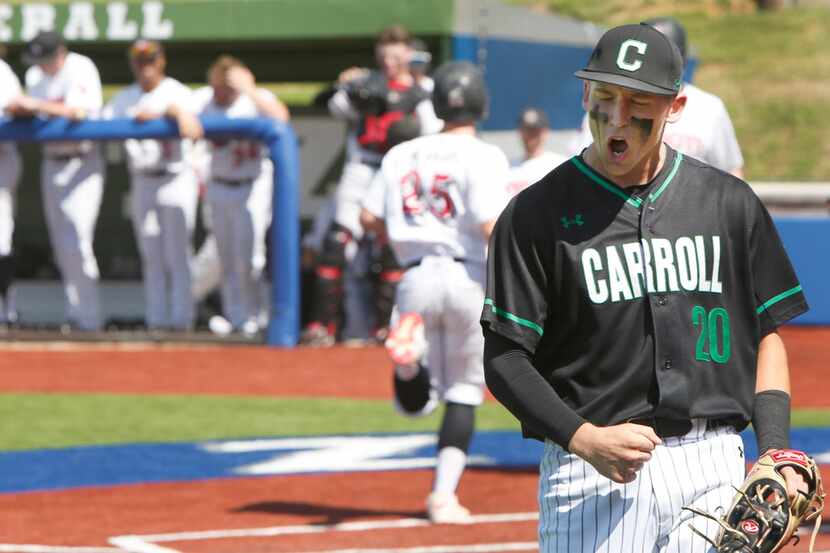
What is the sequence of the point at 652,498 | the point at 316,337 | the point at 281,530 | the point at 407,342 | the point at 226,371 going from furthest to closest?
1. the point at 316,337
2. the point at 226,371
3. the point at 281,530
4. the point at 407,342
5. the point at 652,498

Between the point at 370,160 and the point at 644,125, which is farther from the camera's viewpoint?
the point at 370,160

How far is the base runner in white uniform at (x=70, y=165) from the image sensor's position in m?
12.5

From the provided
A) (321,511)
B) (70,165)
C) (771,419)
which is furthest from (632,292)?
(70,165)

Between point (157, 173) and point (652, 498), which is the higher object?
point (652, 498)

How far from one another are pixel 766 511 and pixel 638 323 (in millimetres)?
496

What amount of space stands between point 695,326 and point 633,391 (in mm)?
191

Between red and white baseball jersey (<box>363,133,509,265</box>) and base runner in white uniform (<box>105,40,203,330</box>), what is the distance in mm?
5925

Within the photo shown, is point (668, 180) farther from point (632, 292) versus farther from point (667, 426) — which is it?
point (667, 426)

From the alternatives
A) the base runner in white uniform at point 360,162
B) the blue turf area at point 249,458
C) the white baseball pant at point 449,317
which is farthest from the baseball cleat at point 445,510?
the base runner in white uniform at point 360,162

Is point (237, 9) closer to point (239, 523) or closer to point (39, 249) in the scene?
point (39, 249)

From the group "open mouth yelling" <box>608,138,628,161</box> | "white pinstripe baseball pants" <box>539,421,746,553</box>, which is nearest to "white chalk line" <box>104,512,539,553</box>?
"white pinstripe baseball pants" <box>539,421,746,553</box>

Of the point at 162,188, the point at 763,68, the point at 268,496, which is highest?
the point at 162,188

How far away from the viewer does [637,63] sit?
3238 millimetres

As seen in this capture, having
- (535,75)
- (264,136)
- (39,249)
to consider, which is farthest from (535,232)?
(39,249)
